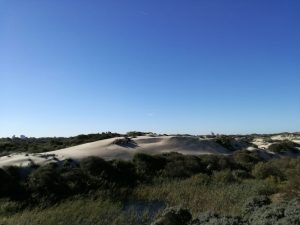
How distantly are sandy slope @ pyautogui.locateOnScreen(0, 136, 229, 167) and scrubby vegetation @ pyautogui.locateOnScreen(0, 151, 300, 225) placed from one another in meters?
2.21

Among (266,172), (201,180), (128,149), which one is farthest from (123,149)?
(201,180)

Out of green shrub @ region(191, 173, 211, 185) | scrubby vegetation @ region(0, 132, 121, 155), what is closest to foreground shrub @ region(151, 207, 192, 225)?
green shrub @ region(191, 173, 211, 185)

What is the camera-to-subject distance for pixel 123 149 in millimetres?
32406

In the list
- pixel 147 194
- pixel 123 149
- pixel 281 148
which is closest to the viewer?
pixel 147 194

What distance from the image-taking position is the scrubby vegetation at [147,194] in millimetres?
9445

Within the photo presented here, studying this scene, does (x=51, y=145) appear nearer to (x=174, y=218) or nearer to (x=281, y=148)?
(x=281, y=148)

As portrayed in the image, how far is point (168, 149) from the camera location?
3609 centimetres

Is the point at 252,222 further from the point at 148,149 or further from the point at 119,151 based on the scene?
the point at 148,149

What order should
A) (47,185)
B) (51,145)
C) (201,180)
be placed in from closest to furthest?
(47,185), (201,180), (51,145)

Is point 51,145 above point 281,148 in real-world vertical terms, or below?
above

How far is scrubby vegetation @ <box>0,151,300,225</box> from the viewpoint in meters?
9.45

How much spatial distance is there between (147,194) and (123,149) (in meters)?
16.9

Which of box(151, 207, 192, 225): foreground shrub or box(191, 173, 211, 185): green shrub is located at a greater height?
box(191, 173, 211, 185): green shrub

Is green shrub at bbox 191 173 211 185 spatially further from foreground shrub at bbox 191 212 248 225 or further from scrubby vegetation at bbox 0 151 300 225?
foreground shrub at bbox 191 212 248 225
